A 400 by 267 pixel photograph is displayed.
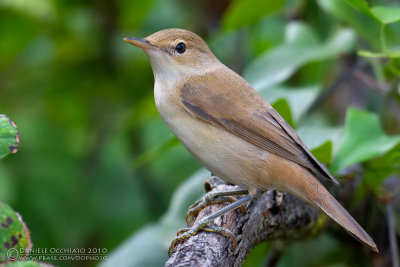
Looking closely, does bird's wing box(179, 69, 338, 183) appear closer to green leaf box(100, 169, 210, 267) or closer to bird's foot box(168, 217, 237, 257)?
bird's foot box(168, 217, 237, 257)

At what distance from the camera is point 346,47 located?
12.5 feet

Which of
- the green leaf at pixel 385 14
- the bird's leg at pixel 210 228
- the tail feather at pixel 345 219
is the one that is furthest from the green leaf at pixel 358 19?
the bird's leg at pixel 210 228

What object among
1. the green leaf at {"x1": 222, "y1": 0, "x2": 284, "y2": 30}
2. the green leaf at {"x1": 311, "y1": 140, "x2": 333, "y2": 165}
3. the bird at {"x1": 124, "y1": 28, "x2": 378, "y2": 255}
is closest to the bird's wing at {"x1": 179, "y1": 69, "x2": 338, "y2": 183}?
the bird at {"x1": 124, "y1": 28, "x2": 378, "y2": 255}

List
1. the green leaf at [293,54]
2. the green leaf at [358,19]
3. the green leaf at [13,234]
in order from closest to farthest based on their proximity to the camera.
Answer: the green leaf at [13,234]
the green leaf at [358,19]
the green leaf at [293,54]

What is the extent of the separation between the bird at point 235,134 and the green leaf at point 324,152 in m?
0.12

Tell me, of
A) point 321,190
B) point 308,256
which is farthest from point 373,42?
point 308,256

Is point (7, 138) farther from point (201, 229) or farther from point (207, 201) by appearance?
point (207, 201)

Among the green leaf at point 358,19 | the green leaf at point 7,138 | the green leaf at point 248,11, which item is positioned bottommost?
the green leaf at point 7,138

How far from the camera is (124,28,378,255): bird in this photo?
2.69 metres

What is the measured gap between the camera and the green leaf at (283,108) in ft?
10.0

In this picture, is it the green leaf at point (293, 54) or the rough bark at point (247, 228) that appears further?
the green leaf at point (293, 54)

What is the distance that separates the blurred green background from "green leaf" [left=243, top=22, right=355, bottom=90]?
1 centimetres

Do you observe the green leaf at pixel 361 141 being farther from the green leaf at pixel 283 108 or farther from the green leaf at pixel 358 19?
the green leaf at pixel 358 19

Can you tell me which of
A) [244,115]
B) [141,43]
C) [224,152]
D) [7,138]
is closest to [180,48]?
[141,43]
